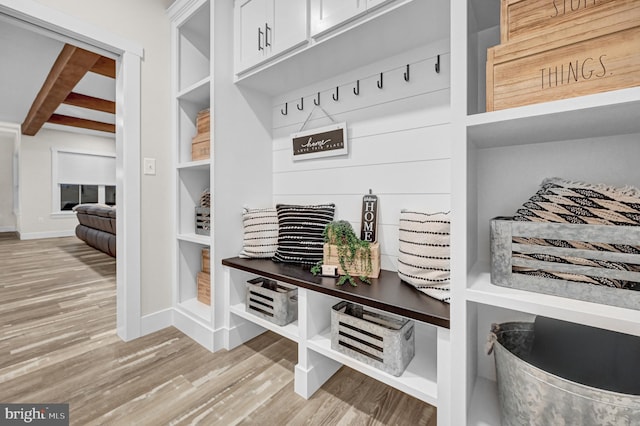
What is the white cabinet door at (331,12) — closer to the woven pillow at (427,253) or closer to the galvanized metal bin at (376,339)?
the woven pillow at (427,253)

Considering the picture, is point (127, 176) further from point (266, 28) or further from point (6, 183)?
point (6, 183)

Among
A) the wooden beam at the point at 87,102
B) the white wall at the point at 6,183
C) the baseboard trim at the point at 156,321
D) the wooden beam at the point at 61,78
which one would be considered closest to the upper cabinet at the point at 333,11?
the baseboard trim at the point at 156,321

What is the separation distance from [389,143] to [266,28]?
0.95m

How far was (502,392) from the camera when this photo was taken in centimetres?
92

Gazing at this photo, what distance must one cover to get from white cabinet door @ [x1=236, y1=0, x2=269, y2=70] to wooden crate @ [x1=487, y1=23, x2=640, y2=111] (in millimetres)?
1251

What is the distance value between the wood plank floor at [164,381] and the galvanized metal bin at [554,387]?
1.68ft

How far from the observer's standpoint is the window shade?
688cm

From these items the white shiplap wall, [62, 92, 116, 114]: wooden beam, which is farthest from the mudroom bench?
[62, 92, 116, 114]: wooden beam

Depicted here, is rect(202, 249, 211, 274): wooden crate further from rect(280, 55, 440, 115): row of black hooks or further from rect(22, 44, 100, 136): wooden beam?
rect(22, 44, 100, 136): wooden beam

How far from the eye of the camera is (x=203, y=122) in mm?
2041

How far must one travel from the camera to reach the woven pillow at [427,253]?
1.13 metres


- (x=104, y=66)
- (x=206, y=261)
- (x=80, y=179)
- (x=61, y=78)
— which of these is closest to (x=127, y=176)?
(x=206, y=261)

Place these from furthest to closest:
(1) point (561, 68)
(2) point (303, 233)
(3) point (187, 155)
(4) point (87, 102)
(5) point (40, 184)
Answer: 1. (5) point (40, 184)
2. (4) point (87, 102)
3. (3) point (187, 155)
4. (2) point (303, 233)
5. (1) point (561, 68)

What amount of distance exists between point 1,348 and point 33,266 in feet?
8.81
